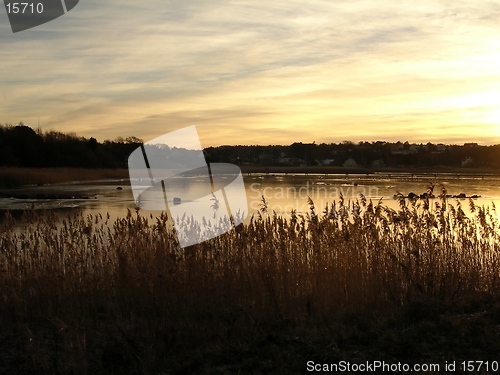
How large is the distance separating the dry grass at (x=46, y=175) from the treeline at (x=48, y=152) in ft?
13.4

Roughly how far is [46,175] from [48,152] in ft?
56.7

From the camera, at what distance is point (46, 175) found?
5403 cm

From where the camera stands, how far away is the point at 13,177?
160 ft

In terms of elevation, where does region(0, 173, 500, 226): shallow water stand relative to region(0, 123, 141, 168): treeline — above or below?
below

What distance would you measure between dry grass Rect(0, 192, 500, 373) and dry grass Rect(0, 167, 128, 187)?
41728 mm

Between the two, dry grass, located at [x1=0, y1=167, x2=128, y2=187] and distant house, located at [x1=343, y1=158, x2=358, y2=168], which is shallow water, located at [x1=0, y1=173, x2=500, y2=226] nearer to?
dry grass, located at [x1=0, y1=167, x2=128, y2=187]

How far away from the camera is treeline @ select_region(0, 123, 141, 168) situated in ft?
217

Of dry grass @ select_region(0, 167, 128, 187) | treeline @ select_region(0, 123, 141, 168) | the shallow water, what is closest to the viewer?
the shallow water

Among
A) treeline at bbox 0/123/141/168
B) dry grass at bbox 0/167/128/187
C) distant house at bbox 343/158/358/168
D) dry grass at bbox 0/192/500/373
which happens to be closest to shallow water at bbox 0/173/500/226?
dry grass at bbox 0/167/128/187

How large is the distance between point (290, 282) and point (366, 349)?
2.78 meters

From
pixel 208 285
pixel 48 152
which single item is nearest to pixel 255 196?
pixel 208 285

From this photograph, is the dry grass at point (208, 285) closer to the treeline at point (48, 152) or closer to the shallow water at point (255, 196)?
the shallow water at point (255, 196)

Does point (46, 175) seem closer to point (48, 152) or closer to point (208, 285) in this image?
point (48, 152)

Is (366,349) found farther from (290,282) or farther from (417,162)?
(417,162)
